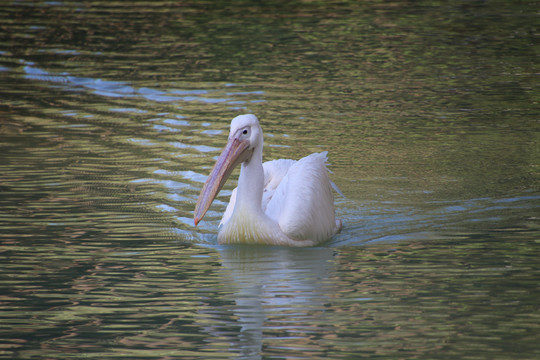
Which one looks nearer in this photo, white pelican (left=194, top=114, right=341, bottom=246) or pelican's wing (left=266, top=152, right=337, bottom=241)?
white pelican (left=194, top=114, right=341, bottom=246)

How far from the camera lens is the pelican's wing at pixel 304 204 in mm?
6273

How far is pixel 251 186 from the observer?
20.3 feet

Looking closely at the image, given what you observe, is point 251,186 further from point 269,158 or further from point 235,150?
point 269,158

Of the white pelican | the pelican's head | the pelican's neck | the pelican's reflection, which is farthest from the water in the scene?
the pelican's head

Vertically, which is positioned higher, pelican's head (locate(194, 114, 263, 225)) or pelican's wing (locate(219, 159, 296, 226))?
pelican's head (locate(194, 114, 263, 225))

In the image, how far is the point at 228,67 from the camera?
1313 cm

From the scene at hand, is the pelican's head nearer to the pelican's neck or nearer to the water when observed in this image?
the pelican's neck

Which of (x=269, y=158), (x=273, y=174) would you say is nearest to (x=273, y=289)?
(x=273, y=174)

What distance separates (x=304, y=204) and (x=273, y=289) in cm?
118

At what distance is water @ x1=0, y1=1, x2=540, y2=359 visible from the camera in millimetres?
4578

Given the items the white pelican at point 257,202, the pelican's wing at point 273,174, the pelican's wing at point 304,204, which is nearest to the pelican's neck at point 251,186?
the white pelican at point 257,202

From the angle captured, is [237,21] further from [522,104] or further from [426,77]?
[522,104]

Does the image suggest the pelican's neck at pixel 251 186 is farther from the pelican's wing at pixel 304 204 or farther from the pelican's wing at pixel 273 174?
the pelican's wing at pixel 273 174

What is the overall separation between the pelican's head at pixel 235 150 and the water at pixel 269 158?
0.47 m
